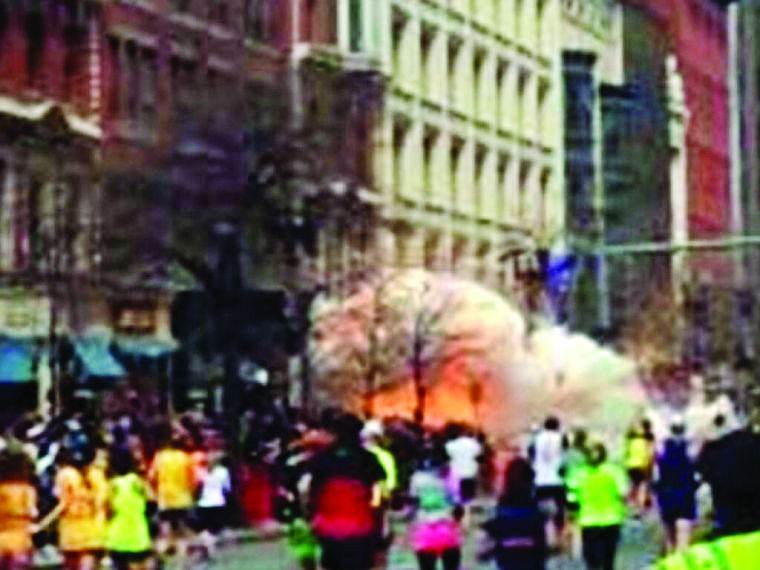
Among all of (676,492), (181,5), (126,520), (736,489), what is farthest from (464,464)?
(736,489)

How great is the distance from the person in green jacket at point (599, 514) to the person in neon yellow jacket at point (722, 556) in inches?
804

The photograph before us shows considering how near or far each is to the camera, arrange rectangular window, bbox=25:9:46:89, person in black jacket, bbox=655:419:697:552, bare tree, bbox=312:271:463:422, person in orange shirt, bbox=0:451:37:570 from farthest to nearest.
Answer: bare tree, bbox=312:271:463:422
rectangular window, bbox=25:9:46:89
person in black jacket, bbox=655:419:697:552
person in orange shirt, bbox=0:451:37:570

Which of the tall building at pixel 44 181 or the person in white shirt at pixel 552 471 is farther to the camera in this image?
the tall building at pixel 44 181

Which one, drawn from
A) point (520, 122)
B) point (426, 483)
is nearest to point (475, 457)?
point (426, 483)

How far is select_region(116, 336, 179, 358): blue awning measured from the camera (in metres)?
58.1

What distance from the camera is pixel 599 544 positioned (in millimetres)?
27625

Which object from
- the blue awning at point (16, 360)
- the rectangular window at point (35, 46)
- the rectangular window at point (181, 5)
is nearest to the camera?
the blue awning at point (16, 360)

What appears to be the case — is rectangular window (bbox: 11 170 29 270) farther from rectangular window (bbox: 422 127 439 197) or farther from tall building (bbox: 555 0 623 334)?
tall building (bbox: 555 0 623 334)

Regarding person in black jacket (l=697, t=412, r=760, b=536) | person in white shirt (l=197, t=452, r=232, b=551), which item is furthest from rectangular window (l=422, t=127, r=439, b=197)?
person in black jacket (l=697, t=412, r=760, b=536)

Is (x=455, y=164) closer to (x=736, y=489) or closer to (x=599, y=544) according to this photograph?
(x=599, y=544)

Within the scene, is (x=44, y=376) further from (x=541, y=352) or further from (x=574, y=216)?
(x=574, y=216)

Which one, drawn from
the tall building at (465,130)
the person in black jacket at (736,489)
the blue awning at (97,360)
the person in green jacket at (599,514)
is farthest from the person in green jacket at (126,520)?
the tall building at (465,130)

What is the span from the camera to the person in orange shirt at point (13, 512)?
22.2m

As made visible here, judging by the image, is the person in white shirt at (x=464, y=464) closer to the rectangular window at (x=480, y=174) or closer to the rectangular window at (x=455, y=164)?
the rectangular window at (x=455, y=164)
